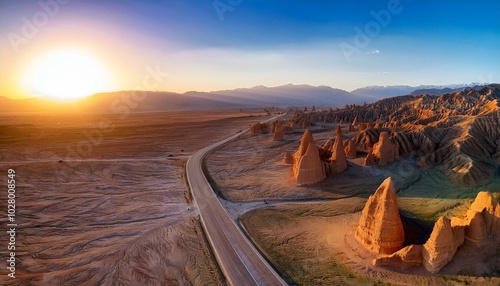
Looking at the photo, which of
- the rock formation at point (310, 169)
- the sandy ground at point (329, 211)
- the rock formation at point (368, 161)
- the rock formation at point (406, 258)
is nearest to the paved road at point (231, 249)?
the sandy ground at point (329, 211)

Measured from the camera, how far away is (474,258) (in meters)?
20.4

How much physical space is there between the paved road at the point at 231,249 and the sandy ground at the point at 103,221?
958 mm

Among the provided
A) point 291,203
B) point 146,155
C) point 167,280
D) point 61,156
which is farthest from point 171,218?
point 61,156

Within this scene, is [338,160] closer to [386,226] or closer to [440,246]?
[386,226]

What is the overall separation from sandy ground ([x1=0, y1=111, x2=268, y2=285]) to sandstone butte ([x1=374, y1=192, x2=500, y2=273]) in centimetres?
1369

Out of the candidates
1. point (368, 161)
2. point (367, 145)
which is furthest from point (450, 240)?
point (367, 145)

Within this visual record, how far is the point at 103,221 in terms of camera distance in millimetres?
31781

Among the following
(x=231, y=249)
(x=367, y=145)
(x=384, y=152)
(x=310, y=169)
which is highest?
(x=367, y=145)

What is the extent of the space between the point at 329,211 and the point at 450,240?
13599 millimetres

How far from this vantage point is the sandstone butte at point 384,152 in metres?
44.8

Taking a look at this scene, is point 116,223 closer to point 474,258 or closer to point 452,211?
point 474,258

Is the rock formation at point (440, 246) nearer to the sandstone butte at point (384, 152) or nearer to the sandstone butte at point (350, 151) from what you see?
the sandstone butte at point (384, 152)

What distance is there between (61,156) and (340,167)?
55102mm

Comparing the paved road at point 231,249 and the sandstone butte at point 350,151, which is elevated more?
the sandstone butte at point 350,151
